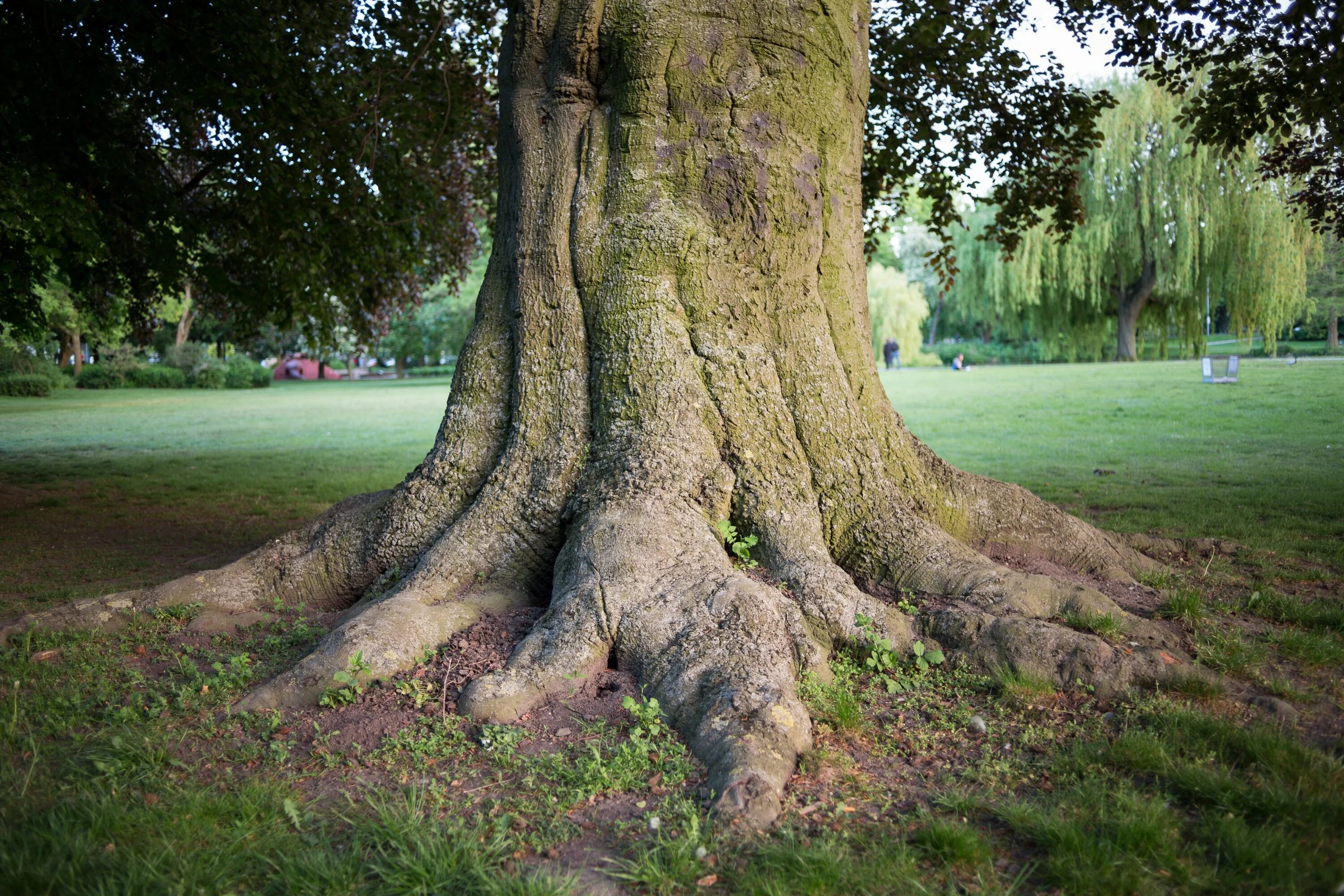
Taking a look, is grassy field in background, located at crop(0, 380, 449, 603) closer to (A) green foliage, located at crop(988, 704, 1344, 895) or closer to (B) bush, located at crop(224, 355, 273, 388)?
(A) green foliage, located at crop(988, 704, 1344, 895)

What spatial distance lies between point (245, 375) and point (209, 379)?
1920 mm

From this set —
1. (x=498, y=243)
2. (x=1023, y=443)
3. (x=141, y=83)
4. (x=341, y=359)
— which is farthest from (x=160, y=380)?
(x=498, y=243)

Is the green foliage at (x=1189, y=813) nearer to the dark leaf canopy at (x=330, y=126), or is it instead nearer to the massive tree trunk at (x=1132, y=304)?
the dark leaf canopy at (x=330, y=126)

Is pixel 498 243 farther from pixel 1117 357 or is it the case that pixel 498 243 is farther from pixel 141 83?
pixel 1117 357

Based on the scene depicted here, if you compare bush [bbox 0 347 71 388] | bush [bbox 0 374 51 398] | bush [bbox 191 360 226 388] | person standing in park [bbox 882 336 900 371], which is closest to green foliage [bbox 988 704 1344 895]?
bush [bbox 0 374 51 398]

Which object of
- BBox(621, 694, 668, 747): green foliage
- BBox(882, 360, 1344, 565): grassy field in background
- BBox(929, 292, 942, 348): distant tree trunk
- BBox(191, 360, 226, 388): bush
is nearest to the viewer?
BBox(621, 694, 668, 747): green foliage

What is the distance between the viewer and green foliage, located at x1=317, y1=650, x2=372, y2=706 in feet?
12.2

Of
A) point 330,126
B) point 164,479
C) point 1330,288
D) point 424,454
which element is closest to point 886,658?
point 330,126

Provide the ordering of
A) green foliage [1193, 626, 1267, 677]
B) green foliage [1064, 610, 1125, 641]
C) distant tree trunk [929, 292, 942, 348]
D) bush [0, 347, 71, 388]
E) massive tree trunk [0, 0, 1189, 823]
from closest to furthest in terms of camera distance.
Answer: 1. green foliage [1193, 626, 1267, 677]
2. green foliage [1064, 610, 1125, 641]
3. massive tree trunk [0, 0, 1189, 823]
4. bush [0, 347, 71, 388]
5. distant tree trunk [929, 292, 942, 348]

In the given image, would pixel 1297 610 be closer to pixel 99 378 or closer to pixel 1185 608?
pixel 1185 608

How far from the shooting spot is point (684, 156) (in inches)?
190

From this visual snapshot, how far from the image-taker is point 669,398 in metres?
4.62

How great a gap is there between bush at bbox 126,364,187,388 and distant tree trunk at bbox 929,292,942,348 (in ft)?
160

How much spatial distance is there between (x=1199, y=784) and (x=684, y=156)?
3.70m
